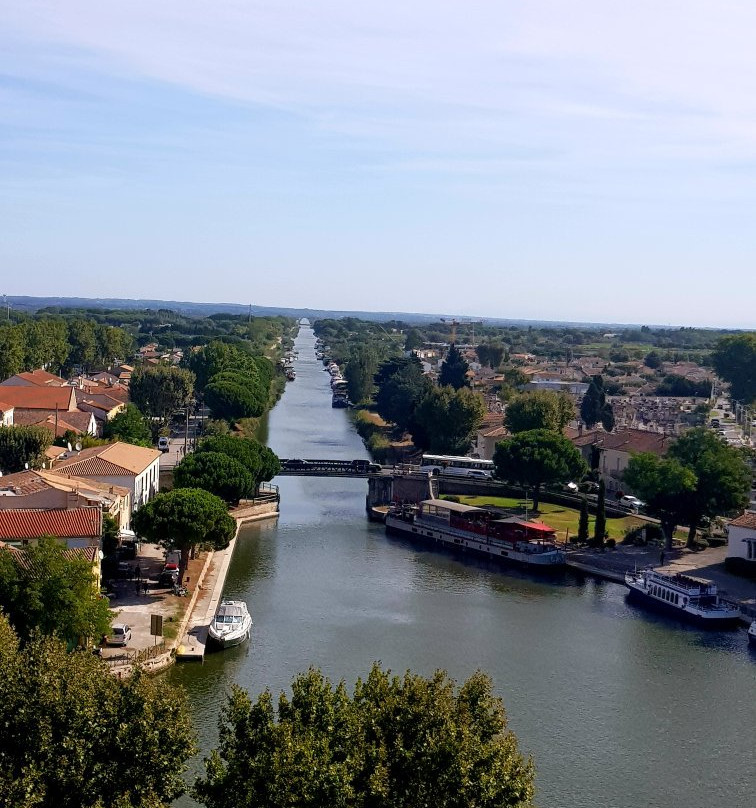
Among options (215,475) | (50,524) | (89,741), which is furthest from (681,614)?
(89,741)

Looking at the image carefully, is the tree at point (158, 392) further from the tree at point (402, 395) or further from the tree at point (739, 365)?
the tree at point (739, 365)

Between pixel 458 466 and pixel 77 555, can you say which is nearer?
pixel 77 555

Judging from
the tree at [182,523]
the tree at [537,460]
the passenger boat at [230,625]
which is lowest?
the passenger boat at [230,625]

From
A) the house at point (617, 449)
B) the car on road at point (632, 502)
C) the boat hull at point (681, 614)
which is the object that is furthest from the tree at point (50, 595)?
the house at point (617, 449)

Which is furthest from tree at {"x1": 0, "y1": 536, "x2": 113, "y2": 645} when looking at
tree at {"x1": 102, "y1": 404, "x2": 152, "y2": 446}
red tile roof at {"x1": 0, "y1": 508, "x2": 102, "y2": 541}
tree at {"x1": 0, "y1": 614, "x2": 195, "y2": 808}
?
tree at {"x1": 102, "y1": 404, "x2": 152, "y2": 446}

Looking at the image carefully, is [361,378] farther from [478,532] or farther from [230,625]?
[230,625]

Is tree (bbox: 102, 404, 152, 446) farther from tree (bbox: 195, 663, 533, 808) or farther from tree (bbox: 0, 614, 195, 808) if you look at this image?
tree (bbox: 195, 663, 533, 808)
